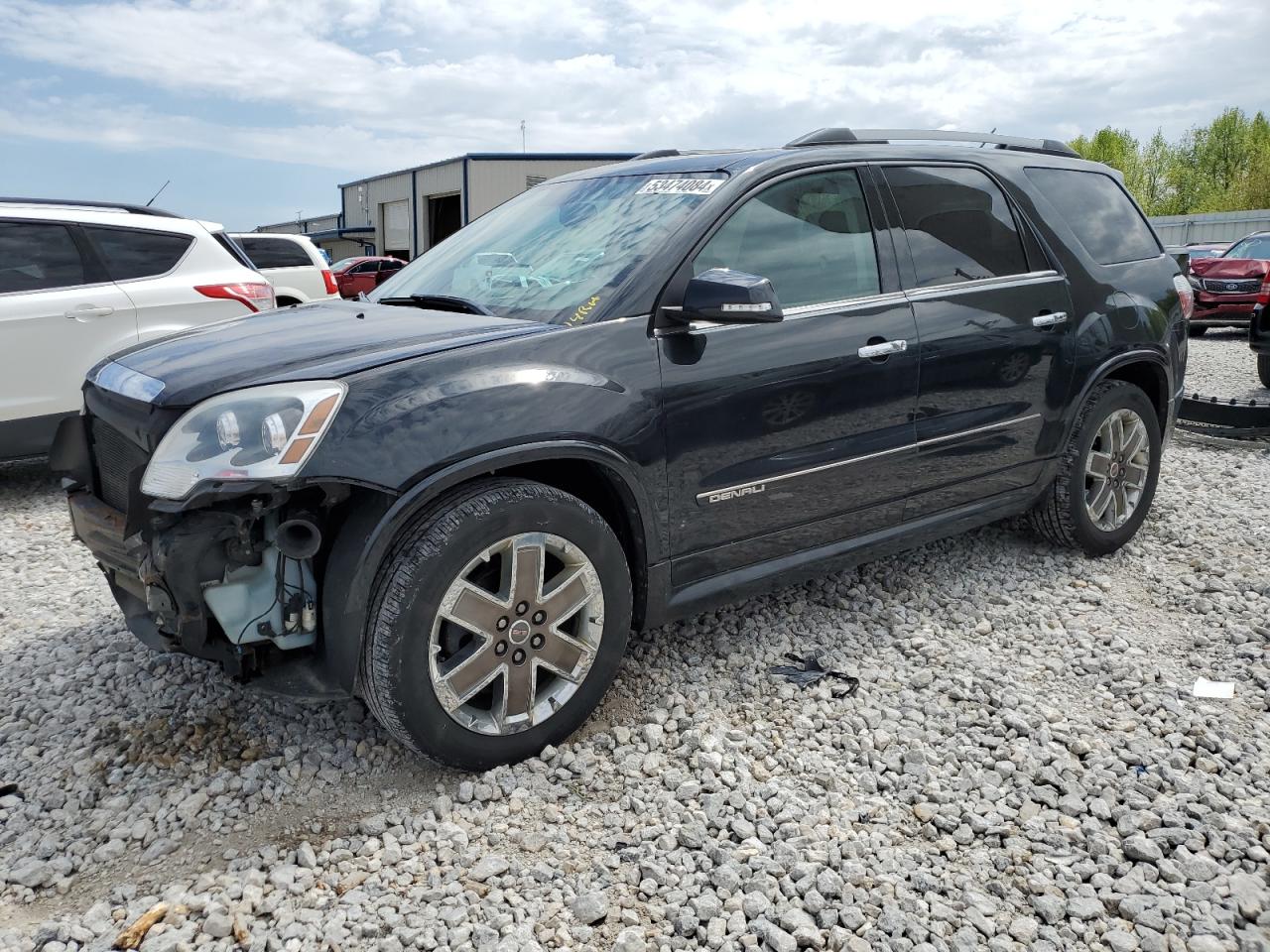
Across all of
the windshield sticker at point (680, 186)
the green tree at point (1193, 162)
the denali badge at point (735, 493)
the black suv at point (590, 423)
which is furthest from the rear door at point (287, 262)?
the green tree at point (1193, 162)

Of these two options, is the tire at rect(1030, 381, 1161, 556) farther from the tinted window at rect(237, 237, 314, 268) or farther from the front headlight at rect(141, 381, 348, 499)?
the tinted window at rect(237, 237, 314, 268)

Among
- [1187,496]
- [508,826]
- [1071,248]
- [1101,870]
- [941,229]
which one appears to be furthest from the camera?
[1187,496]

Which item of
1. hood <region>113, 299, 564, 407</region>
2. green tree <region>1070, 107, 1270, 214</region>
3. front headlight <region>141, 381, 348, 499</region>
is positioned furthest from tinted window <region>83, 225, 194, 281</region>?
green tree <region>1070, 107, 1270, 214</region>

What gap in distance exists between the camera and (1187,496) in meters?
5.86

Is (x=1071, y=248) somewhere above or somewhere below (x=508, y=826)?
A: above

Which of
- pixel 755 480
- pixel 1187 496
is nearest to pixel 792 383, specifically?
pixel 755 480

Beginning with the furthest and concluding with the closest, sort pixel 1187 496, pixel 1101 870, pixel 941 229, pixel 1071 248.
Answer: pixel 1187 496
pixel 1071 248
pixel 941 229
pixel 1101 870

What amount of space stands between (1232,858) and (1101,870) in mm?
359

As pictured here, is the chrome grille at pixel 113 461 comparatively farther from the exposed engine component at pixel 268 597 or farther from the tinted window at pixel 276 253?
the tinted window at pixel 276 253

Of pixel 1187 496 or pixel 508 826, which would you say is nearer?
pixel 508 826

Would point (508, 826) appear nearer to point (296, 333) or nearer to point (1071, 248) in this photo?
point (296, 333)

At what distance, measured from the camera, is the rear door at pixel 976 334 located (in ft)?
12.8

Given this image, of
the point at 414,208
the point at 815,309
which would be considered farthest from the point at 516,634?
the point at 414,208

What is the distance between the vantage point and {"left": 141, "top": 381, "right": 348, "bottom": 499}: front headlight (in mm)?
2562
